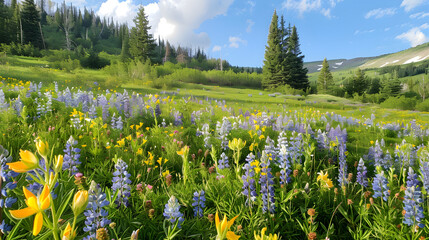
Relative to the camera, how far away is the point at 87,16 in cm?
9444

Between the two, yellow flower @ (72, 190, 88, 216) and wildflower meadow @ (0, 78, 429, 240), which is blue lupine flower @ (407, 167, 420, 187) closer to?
wildflower meadow @ (0, 78, 429, 240)

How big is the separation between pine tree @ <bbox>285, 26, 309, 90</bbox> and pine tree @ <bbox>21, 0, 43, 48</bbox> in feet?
150

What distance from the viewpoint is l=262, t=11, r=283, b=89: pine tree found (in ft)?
109

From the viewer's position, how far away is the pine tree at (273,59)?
33.3m

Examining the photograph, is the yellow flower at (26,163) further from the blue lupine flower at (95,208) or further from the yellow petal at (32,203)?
the blue lupine flower at (95,208)

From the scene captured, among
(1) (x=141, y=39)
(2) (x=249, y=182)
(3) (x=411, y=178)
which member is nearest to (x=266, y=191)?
(2) (x=249, y=182)

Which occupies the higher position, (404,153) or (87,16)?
(87,16)

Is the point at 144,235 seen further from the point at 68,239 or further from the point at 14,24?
the point at 14,24

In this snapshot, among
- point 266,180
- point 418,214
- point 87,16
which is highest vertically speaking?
point 87,16

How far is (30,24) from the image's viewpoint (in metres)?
42.1

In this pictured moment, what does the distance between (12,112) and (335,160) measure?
5.42 m

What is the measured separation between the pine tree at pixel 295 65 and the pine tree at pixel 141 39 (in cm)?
2269

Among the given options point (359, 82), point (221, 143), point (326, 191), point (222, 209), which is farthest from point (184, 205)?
point (359, 82)

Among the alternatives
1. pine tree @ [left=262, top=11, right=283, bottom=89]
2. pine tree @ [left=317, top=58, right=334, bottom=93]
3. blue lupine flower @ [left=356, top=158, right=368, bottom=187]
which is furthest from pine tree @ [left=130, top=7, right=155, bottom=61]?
blue lupine flower @ [left=356, top=158, right=368, bottom=187]
